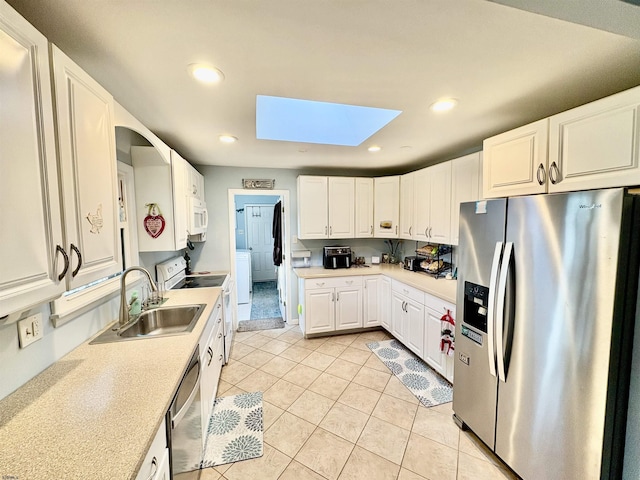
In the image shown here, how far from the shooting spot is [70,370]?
116 centimetres

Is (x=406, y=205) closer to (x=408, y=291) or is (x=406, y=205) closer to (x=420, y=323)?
(x=408, y=291)

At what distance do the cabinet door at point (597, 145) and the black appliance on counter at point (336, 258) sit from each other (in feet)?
8.06

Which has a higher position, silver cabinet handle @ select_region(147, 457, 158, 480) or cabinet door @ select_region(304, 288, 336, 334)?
silver cabinet handle @ select_region(147, 457, 158, 480)

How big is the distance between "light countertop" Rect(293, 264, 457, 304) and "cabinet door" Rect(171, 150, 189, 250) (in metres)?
1.52

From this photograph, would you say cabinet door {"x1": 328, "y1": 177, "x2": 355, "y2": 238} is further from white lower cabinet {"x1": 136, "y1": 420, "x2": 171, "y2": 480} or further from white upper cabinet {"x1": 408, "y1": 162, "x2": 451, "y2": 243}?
white lower cabinet {"x1": 136, "y1": 420, "x2": 171, "y2": 480}

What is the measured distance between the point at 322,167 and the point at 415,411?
3.04m

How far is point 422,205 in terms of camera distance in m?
3.15

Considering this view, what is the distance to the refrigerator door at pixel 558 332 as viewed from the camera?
1142 millimetres

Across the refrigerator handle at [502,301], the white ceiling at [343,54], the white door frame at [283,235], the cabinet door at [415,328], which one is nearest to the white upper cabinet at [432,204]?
the cabinet door at [415,328]

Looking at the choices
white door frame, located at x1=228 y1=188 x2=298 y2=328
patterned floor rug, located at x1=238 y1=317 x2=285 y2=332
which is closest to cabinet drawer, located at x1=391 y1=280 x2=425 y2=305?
white door frame, located at x1=228 y1=188 x2=298 y2=328

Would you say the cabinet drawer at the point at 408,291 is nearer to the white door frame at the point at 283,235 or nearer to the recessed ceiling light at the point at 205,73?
the white door frame at the point at 283,235

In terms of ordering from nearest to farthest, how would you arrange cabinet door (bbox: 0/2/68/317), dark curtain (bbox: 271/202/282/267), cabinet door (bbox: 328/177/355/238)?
cabinet door (bbox: 0/2/68/317) < cabinet door (bbox: 328/177/355/238) < dark curtain (bbox: 271/202/282/267)

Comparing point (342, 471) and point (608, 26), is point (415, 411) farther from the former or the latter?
point (608, 26)

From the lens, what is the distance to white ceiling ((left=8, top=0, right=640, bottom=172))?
3.12ft
